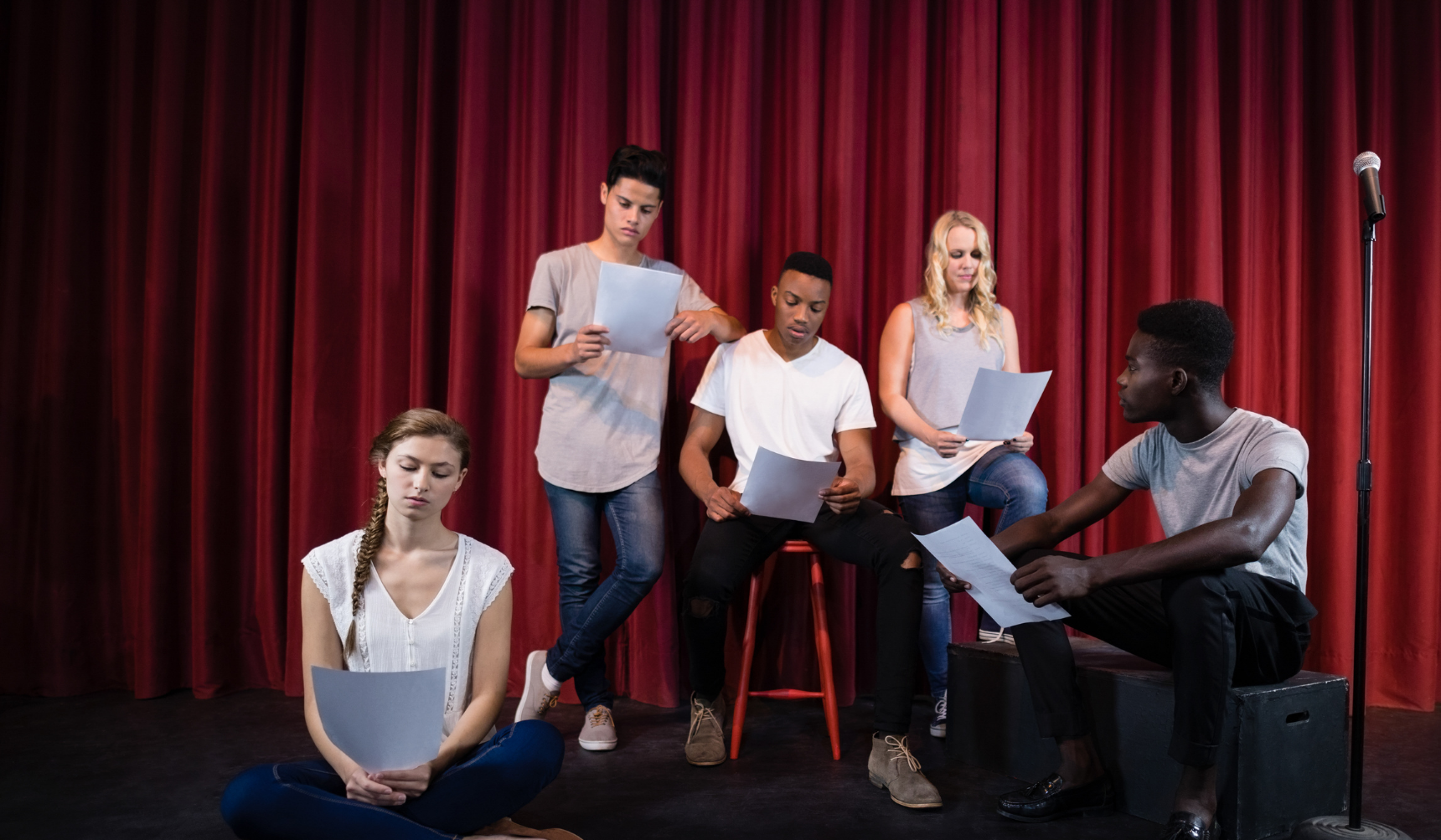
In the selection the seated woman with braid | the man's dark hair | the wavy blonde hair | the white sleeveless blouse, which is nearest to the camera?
the seated woman with braid

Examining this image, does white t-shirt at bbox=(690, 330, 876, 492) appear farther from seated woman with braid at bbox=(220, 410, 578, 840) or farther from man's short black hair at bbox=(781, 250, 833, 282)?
seated woman with braid at bbox=(220, 410, 578, 840)

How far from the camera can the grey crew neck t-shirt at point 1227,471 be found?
176 centimetres

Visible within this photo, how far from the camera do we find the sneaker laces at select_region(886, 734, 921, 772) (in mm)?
2055

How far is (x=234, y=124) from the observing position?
3.15 m

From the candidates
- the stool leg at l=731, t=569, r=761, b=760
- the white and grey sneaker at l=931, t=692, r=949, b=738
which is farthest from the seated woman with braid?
the white and grey sneaker at l=931, t=692, r=949, b=738

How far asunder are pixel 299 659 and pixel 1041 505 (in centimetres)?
234

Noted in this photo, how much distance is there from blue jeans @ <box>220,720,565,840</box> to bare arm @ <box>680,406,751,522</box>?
878 mm

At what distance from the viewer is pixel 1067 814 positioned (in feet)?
6.26

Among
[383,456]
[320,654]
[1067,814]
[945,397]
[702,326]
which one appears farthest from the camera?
[945,397]

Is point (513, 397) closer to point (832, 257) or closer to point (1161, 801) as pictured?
point (832, 257)

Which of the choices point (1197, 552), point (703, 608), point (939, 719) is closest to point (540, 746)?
point (703, 608)

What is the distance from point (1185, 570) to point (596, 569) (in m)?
1.50

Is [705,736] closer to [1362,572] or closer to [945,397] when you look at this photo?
[945,397]

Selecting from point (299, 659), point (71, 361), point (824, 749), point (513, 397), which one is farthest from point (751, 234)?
point (71, 361)
